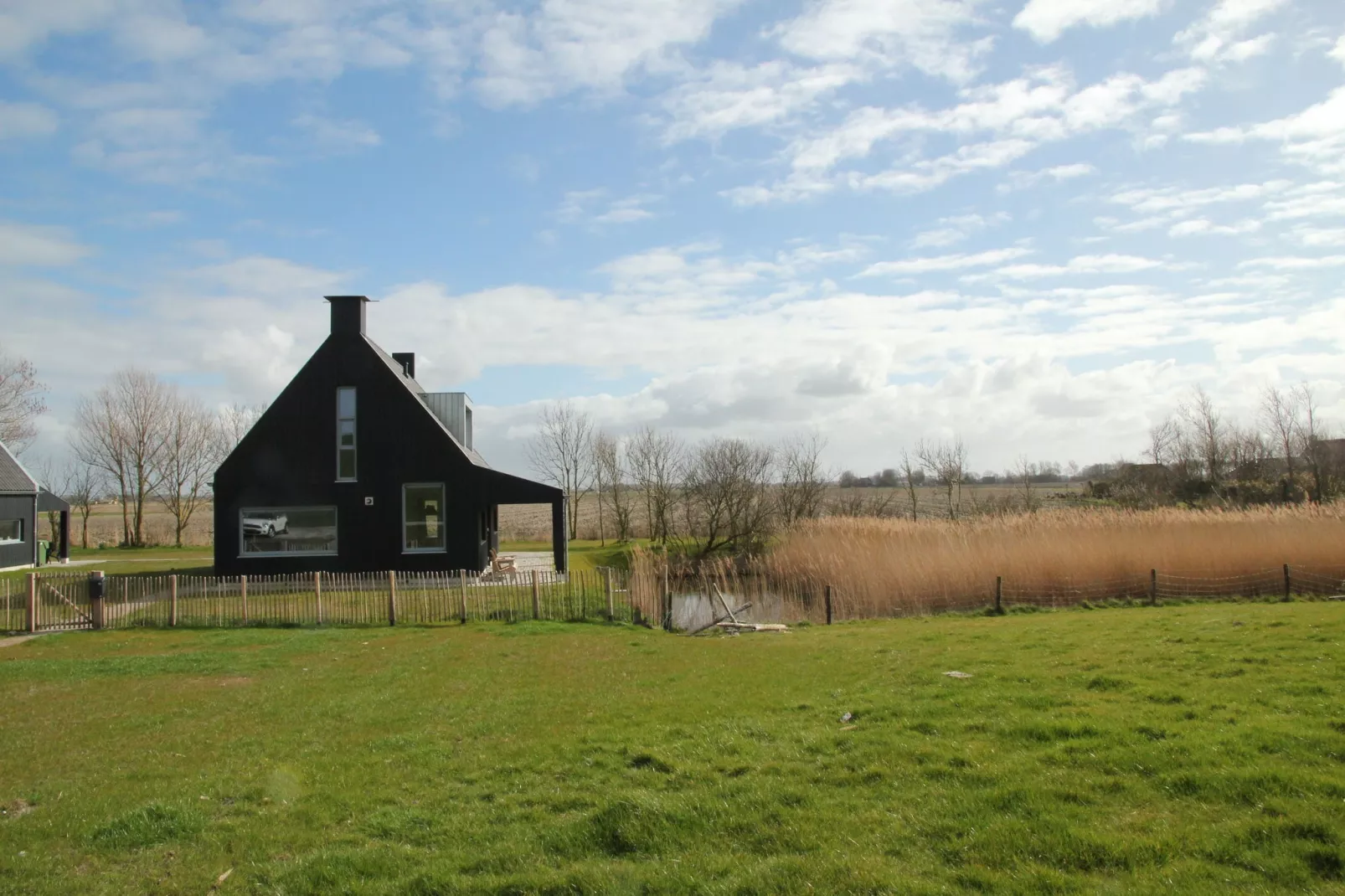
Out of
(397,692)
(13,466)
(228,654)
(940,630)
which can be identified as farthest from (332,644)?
(13,466)

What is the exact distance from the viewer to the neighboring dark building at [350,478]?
23.2 m

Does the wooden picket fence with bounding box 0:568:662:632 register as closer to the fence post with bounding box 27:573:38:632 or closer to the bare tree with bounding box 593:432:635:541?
the fence post with bounding box 27:573:38:632

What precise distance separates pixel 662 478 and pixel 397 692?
1284 inches

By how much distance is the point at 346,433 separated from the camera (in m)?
23.7

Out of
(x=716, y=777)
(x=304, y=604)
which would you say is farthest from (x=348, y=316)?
(x=716, y=777)

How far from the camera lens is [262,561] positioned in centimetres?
2317

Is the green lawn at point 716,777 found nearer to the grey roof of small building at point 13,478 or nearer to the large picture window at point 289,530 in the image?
the large picture window at point 289,530

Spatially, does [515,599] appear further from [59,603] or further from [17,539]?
[17,539]

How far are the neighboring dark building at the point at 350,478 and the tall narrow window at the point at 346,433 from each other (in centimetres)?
2

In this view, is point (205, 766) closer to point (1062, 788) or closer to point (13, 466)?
point (1062, 788)

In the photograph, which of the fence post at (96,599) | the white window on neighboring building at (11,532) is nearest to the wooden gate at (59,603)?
the fence post at (96,599)

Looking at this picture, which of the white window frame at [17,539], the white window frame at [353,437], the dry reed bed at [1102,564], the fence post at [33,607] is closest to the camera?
the fence post at [33,607]

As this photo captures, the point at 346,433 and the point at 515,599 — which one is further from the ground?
the point at 346,433

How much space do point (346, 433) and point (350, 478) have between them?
1.26 meters
